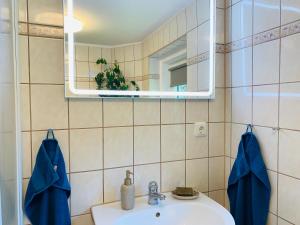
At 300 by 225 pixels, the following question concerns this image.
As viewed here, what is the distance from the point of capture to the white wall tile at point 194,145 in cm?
140

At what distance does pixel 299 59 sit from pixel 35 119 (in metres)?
1.20

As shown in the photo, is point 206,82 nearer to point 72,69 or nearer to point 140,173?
point 140,173

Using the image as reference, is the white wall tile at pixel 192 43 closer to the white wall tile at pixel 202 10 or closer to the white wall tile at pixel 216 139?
the white wall tile at pixel 202 10

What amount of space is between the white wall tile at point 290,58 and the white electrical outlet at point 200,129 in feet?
1.62

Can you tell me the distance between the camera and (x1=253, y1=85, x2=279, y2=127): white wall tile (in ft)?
3.75

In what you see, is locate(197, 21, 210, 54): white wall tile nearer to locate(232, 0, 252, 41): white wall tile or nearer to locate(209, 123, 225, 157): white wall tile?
locate(232, 0, 252, 41): white wall tile

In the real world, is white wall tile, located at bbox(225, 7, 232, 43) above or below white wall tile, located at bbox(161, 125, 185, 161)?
above

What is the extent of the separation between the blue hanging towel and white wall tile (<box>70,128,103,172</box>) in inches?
3.2

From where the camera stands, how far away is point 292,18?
1.05 m

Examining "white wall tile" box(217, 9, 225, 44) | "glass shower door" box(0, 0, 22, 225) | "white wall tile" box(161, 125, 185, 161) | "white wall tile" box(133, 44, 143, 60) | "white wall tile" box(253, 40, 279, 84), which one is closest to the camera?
"glass shower door" box(0, 0, 22, 225)

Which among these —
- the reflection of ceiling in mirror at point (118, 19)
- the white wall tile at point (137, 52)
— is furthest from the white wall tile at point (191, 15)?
the white wall tile at point (137, 52)

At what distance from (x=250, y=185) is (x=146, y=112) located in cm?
68

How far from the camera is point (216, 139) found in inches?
58.3

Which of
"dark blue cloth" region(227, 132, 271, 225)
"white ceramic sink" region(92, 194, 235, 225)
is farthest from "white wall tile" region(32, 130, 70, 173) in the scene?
"dark blue cloth" region(227, 132, 271, 225)
